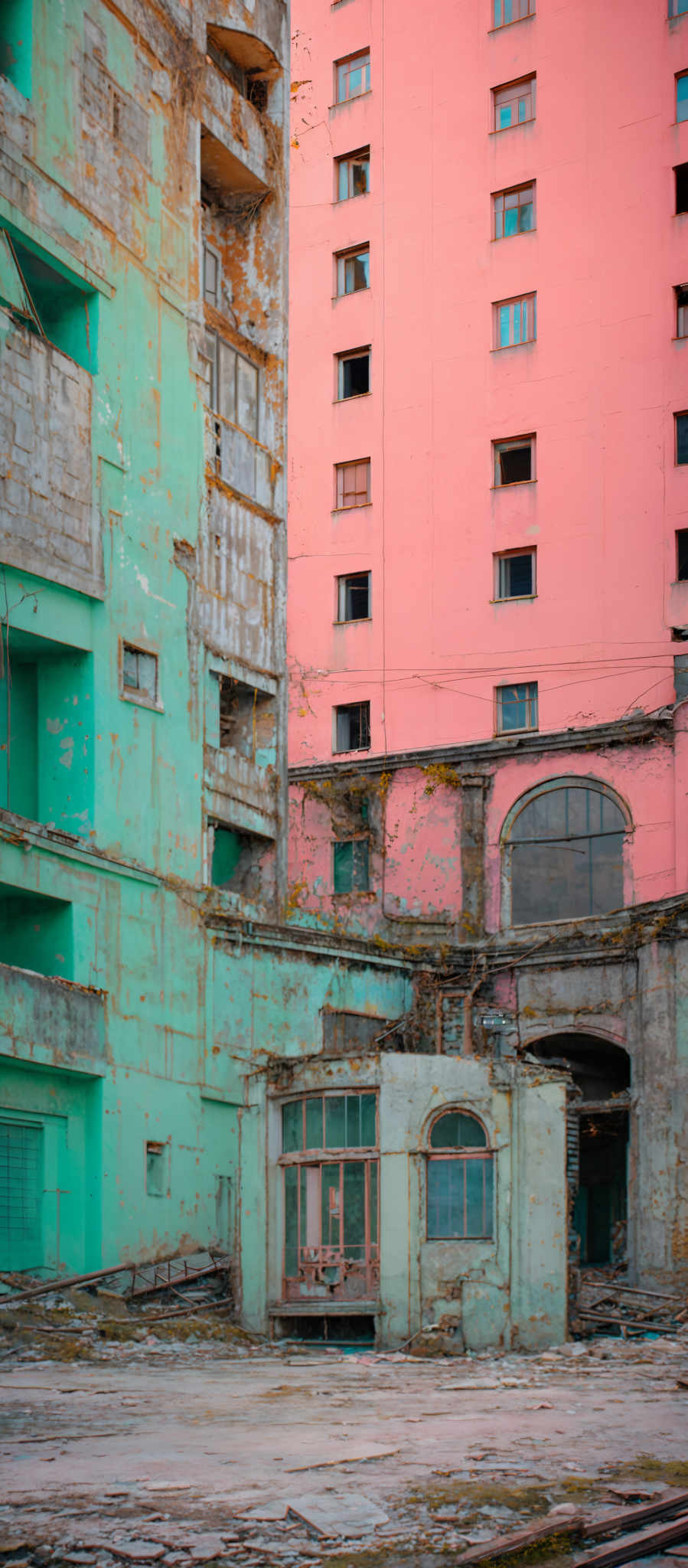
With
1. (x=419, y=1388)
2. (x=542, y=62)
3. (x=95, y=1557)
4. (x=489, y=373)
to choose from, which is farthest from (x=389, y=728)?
(x=95, y=1557)

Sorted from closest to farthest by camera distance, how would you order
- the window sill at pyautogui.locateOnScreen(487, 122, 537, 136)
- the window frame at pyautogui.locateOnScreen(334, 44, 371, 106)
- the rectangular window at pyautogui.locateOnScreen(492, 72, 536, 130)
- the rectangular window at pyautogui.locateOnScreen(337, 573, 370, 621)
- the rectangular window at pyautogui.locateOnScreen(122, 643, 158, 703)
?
1. the rectangular window at pyautogui.locateOnScreen(122, 643, 158, 703)
2. the window sill at pyautogui.locateOnScreen(487, 122, 537, 136)
3. the rectangular window at pyautogui.locateOnScreen(492, 72, 536, 130)
4. the rectangular window at pyautogui.locateOnScreen(337, 573, 370, 621)
5. the window frame at pyautogui.locateOnScreen(334, 44, 371, 106)

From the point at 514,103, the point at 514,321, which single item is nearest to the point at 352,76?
the point at 514,103

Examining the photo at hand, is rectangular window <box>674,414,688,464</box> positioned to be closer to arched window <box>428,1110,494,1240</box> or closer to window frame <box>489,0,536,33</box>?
window frame <box>489,0,536,33</box>

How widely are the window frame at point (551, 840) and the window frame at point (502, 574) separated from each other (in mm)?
4907

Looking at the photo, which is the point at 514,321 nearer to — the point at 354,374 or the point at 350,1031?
the point at 354,374

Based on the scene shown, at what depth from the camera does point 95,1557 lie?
9.40 metres

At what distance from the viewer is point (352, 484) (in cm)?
4044

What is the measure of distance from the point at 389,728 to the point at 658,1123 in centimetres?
1383

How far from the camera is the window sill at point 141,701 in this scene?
2700 cm

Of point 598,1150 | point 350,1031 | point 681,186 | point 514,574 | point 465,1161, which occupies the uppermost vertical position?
point 681,186

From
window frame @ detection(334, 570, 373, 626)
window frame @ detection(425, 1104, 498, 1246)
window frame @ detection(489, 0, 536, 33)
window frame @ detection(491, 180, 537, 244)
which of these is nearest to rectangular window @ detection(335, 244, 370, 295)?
window frame @ detection(491, 180, 537, 244)

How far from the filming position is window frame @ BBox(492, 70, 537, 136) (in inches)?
1550

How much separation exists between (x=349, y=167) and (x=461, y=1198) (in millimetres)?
28848

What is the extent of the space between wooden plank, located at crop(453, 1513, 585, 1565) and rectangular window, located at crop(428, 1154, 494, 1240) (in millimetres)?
11530
